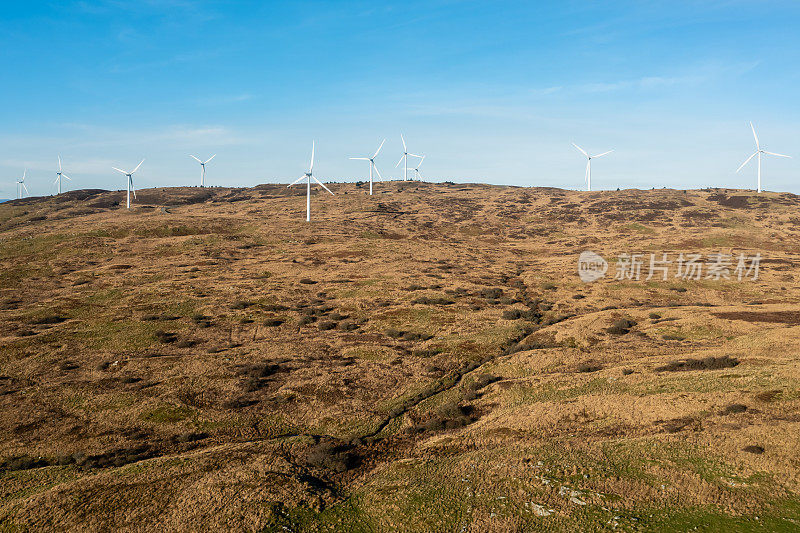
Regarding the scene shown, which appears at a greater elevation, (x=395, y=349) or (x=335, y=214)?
(x=335, y=214)

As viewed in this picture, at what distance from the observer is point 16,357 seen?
5166 centimetres

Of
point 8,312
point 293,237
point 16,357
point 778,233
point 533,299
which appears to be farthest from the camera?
point 778,233

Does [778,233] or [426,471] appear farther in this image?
[778,233]

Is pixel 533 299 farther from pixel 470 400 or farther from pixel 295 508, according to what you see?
pixel 295 508

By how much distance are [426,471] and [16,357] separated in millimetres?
47691

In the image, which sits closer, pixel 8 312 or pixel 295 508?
pixel 295 508

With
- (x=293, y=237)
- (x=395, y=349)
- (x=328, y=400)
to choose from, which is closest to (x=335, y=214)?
(x=293, y=237)

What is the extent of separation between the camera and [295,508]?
25.1 metres

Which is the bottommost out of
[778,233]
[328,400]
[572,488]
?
[328,400]

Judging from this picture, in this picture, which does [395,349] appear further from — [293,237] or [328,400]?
[293,237]

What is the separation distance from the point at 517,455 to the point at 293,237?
120 m

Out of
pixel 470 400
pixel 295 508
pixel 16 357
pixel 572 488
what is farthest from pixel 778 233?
pixel 16 357

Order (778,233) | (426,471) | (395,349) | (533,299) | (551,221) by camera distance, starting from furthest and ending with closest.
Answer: (551,221), (778,233), (533,299), (395,349), (426,471)

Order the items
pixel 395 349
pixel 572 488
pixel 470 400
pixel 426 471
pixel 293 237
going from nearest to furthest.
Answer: pixel 572 488, pixel 426 471, pixel 470 400, pixel 395 349, pixel 293 237
